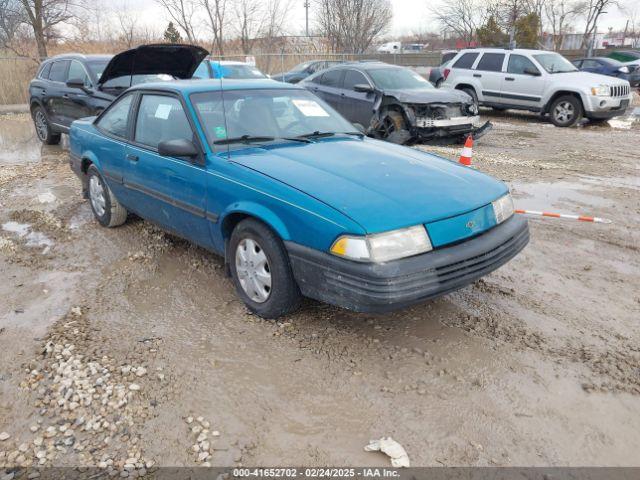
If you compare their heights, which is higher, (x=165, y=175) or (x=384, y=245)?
(x=165, y=175)

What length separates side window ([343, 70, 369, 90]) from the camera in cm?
972

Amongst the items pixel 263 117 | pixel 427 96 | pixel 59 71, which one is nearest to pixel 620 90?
pixel 427 96

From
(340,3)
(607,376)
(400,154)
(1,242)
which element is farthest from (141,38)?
(607,376)

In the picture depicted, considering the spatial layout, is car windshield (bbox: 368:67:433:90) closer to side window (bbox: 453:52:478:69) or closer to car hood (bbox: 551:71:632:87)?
car hood (bbox: 551:71:632:87)

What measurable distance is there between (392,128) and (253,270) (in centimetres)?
640

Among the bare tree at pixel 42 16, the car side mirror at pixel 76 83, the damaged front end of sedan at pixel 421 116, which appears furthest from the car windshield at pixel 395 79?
the bare tree at pixel 42 16

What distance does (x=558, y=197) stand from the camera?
6426mm

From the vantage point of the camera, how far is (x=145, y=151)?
169 inches

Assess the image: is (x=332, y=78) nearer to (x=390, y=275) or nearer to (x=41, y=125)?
(x=41, y=125)

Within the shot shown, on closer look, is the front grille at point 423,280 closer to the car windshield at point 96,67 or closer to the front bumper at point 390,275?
the front bumper at point 390,275

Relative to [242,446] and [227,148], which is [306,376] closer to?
[242,446]

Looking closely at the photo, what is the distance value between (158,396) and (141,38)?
98.9ft

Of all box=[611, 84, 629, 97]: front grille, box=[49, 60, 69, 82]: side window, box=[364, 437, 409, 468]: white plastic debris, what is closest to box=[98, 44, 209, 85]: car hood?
box=[49, 60, 69, 82]: side window

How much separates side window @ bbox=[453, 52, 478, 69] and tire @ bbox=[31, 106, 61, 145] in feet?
34.1
